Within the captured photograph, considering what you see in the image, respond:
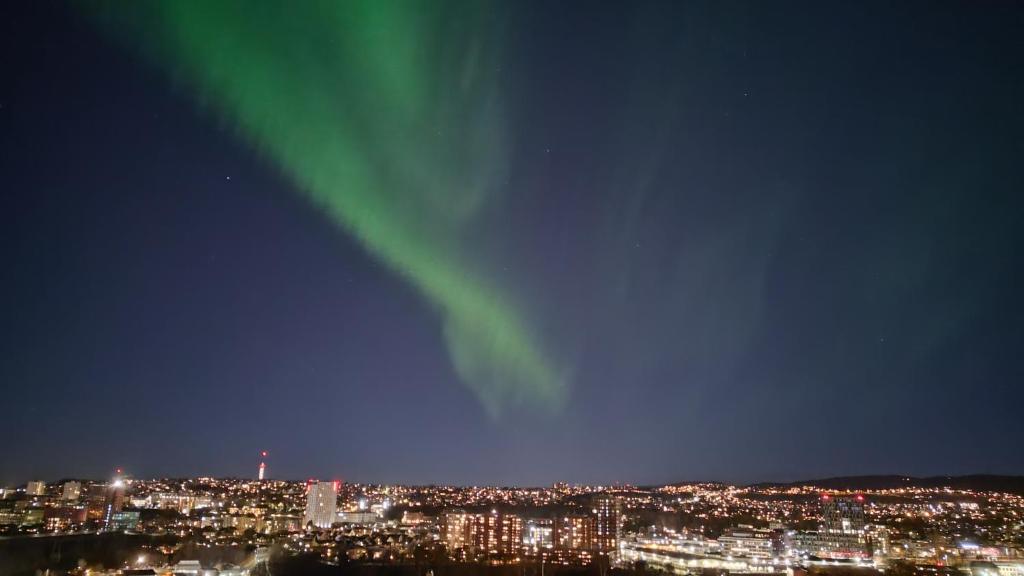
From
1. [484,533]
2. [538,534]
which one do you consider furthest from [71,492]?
[538,534]

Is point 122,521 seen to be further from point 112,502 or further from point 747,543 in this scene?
point 747,543

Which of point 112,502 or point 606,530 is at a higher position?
point 112,502

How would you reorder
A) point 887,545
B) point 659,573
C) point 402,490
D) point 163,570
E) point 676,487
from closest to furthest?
1. point 163,570
2. point 659,573
3. point 887,545
4. point 676,487
5. point 402,490

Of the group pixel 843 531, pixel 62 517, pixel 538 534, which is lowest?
pixel 538 534

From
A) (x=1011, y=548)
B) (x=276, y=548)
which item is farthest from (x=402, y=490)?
(x=1011, y=548)

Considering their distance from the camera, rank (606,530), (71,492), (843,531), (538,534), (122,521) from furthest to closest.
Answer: (71,492)
(122,521)
(538,534)
(606,530)
(843,531)

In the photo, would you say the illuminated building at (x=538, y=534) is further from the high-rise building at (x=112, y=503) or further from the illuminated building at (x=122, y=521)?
the high-rise building at (x=112, y=503)

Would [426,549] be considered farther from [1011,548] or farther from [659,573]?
[1011,548]
